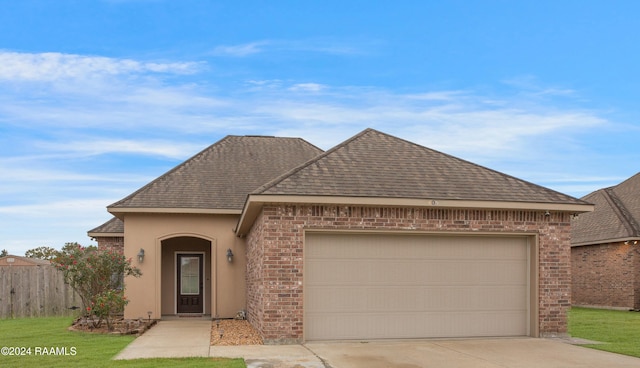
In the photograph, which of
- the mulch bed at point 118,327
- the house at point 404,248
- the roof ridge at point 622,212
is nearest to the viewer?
the house at point 404,248

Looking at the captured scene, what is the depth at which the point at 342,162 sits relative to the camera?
15.1m

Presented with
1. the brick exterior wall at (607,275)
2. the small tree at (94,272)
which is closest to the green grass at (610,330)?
the brick exterior wall at (607,275)

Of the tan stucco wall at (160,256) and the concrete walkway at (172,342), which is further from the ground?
the tan stucco wall at (160,256)

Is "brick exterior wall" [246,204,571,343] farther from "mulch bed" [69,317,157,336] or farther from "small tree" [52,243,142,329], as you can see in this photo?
"small tree" [52,243,142,329]

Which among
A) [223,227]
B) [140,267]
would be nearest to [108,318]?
[140,267]

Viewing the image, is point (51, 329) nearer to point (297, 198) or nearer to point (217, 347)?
point (217, 347)

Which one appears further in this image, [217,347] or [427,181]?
[427,181]

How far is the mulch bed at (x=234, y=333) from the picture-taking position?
45.0 ft

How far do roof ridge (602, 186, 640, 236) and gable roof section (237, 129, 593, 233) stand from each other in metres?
12.7

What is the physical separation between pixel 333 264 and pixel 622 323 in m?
10.1

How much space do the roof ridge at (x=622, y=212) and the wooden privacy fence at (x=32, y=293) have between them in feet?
68.4

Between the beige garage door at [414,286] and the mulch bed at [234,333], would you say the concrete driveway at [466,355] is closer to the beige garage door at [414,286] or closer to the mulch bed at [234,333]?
the beige garage door at [414,286]

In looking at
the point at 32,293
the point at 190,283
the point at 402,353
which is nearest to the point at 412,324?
the point at 402,353

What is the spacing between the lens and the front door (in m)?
22.1
